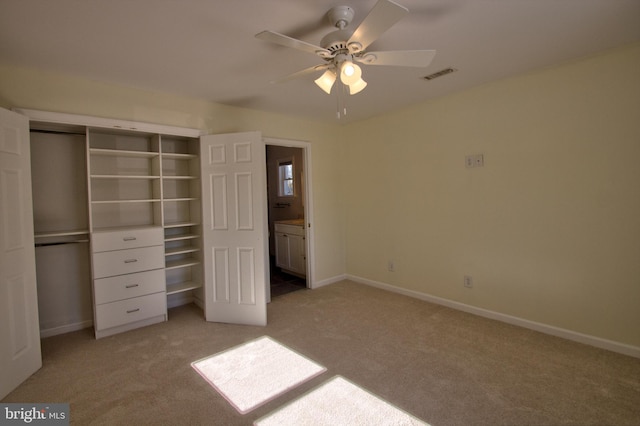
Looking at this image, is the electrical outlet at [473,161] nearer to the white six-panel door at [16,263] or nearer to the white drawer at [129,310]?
the white drawer at [129,310]

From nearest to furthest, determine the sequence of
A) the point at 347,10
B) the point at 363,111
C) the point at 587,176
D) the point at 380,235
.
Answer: the point at 347,10
the point at 587,176
the point at 363,111
the point at 380,235

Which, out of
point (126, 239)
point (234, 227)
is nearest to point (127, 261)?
point (126, 239)

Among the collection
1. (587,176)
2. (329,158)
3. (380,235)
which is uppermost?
(329,158)

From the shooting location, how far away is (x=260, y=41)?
2.23 metres

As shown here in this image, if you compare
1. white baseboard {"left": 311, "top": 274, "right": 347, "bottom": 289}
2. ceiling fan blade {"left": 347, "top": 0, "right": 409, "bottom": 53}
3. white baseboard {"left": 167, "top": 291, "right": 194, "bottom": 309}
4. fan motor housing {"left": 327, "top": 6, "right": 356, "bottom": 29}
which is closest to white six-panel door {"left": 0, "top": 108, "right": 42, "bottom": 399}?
white baseboard {"left": 167, "top": 291, "right": 194, "bottom": 309}

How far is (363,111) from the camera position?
161 inches

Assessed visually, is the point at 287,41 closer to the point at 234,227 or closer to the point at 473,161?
the point at 234,227

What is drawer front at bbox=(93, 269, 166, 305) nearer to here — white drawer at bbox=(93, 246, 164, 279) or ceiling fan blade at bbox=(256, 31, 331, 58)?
white drawer at bbox=(93, 246, 164, 279)

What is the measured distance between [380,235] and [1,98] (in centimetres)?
414

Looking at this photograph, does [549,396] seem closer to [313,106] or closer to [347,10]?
[347,10]

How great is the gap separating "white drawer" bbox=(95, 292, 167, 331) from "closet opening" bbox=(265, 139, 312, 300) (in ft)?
4.29

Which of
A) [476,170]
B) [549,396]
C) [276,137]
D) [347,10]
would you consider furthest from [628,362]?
[276,137]

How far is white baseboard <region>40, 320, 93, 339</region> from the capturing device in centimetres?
298

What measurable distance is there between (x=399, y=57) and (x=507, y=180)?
1.91m
